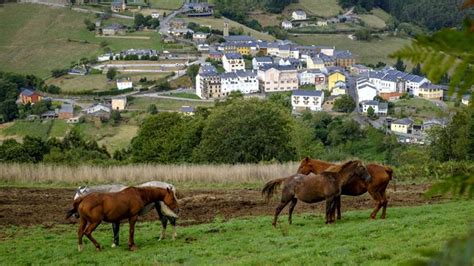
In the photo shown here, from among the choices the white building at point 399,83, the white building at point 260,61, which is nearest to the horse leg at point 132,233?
the white building at point 399,83

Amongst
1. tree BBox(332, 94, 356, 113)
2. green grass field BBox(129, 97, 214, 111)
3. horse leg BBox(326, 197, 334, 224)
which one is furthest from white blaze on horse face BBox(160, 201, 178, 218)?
tree BBox(332, 94, 356, 113)

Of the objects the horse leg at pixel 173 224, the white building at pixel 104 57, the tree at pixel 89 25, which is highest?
the horse leg at pixel 173 224

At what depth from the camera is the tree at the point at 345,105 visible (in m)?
67.1

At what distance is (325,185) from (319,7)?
110 m

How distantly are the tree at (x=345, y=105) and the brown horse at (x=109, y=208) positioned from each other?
58958 mm

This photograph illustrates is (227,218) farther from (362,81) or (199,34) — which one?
(199,34)

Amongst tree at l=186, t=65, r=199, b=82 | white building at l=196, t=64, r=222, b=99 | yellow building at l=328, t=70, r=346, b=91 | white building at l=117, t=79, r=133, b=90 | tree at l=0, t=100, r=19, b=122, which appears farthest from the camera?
yellow building at l=328, t=70, r=346, b=91

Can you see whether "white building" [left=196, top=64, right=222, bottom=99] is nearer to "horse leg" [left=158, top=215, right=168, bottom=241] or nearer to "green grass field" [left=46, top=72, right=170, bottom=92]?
"green grass field" [left=46, top=72, right=170, bottom=92]

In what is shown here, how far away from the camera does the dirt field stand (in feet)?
39.5

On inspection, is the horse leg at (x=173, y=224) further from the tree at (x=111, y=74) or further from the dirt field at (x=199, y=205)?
the tree at (x=111, y=74)

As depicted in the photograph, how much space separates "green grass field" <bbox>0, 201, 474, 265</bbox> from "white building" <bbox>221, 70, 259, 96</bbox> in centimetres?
6568

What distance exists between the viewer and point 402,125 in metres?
57.8

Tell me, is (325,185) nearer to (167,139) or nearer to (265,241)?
(265,241)

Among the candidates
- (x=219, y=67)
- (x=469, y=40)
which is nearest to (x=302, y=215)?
(x=469, y=40)
